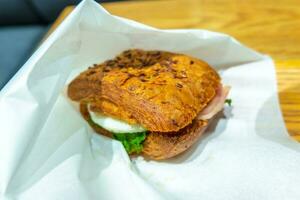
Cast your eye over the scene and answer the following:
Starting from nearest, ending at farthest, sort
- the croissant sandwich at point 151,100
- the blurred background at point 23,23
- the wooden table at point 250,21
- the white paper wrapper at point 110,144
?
the white paper wrapper at point 110,144, the croissant sandwich at point 151,100, the wooden table at point 250,21, the blurred background at point 23,23

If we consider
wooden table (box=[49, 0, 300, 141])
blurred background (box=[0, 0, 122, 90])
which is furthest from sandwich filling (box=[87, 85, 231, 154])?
blurred background (box=[0, 0, 122, 90])

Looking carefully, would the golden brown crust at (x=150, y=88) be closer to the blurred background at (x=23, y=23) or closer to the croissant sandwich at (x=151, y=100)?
the croissant sandwich at (x=151, y=100)

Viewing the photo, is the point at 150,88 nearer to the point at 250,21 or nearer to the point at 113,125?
the point at 113,125

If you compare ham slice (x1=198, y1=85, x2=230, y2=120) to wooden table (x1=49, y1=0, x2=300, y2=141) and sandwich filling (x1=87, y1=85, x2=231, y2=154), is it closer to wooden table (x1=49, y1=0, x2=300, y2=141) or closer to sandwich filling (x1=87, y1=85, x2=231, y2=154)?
sandwich filling (x1=87, y1=85, x2=231, y2=154)

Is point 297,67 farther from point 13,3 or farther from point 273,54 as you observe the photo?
point 13,3

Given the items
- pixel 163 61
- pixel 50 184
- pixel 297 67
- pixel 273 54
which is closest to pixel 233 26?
pixel 273 54

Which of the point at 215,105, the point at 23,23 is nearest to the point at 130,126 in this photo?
the point at 215,105

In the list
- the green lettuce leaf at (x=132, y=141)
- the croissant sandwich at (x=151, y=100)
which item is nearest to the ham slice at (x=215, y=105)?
the croissant sandwich at (x=151, y=100)
